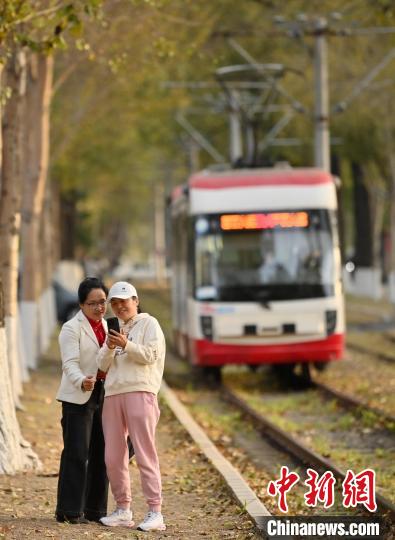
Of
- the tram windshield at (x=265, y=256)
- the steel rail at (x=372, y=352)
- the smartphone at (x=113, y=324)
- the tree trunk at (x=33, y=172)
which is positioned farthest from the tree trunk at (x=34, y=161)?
the smartphone at (x=113, y=324)

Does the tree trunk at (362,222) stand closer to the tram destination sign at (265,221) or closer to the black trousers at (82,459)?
the tram destination sign at (265,221)

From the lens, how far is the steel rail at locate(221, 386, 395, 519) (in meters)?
12.6

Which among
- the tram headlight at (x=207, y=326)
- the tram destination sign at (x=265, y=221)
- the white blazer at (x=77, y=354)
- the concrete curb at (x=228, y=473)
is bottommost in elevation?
the concrete curb at (x=228, y=473)

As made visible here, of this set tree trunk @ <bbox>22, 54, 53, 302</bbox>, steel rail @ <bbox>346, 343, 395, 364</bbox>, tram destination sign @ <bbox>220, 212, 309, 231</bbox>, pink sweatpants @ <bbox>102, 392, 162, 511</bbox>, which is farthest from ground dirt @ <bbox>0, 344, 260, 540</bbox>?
steel rail @ <bbox>346, 343, 395, 364</bbox>

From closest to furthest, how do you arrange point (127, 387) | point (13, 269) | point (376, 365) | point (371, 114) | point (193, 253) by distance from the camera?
point (127, 387), point (13, 269), point (193, 253), point (376, 365), point (371, 114)

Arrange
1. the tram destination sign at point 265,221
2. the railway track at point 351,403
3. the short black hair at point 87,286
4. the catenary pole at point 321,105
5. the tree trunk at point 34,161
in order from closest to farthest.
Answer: the short black hair at point 87,286, the railway track at point 351,403, the tram destination sign at point 265,221, the tree trunk at point 34,161, the catenary pole at point 321,105

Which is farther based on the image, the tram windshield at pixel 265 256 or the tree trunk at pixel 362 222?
the tree trunk at pixel 362 222

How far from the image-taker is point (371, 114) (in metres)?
51.0

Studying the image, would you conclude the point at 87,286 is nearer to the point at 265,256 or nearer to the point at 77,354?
the point at 77,354

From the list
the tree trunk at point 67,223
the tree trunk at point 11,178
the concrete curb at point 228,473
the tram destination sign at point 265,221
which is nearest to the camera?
the concrete curb at point 228,473

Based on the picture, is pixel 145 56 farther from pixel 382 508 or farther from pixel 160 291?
pixel 160 291

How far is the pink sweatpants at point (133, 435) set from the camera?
10641mm

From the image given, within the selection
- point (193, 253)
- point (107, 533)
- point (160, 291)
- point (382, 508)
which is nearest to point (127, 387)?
point (107, 533)

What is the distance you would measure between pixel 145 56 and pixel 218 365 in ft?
25.9
